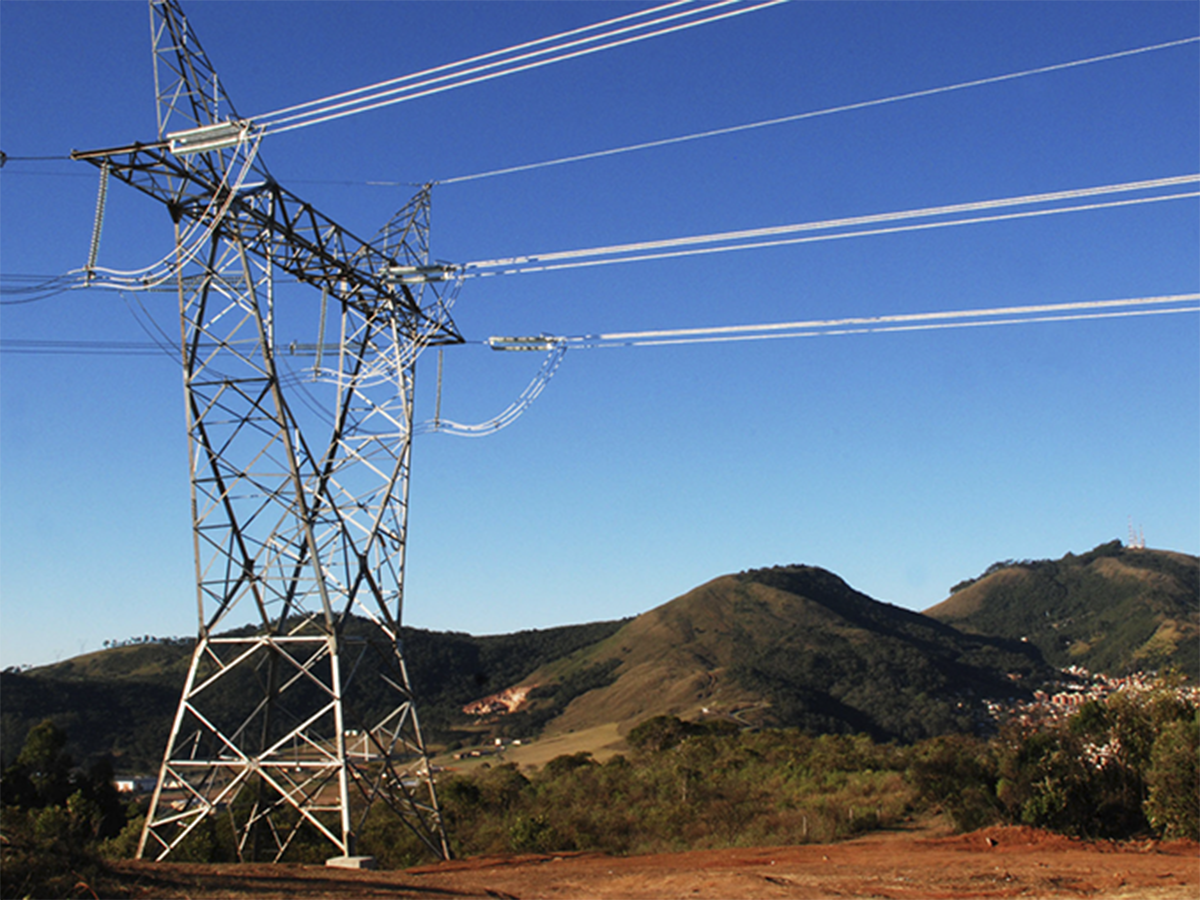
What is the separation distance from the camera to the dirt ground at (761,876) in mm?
13555

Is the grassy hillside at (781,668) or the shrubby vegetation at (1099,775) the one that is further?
the grassy hillside at (781,668)

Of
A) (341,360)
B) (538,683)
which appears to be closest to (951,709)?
(538,683)

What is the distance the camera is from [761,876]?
54.0 feet

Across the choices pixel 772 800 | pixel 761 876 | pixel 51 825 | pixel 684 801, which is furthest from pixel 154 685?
pixel 761 876

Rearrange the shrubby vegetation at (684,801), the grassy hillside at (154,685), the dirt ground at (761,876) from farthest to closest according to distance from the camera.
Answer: the grassy hillside at (154,685)
the shrubby vegetation at (684,801)
the dirt ground at (761,876)

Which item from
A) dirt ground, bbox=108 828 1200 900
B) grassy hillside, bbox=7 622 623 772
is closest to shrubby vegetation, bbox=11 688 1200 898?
dirt ground, bbox=108 828 1200 900

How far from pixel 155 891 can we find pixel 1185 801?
67.2 feet

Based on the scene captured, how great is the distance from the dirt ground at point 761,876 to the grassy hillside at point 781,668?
242ft

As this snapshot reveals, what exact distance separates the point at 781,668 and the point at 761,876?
11483cm

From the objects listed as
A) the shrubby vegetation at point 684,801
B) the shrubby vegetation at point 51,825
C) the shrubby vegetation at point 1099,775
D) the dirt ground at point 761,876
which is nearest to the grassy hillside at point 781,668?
the shrubby vegetation at point 684,801

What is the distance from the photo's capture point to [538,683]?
518 feet

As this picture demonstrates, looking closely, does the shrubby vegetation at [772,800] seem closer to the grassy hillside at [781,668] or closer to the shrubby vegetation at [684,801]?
the shrubby vegetation at [684,801]

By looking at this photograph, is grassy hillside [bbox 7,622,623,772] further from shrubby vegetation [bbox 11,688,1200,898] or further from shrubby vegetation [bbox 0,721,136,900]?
shrubby vegetation [bbox 11,688,1200,898]

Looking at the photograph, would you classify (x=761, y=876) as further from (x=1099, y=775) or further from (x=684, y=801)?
(x=684, y=801)
